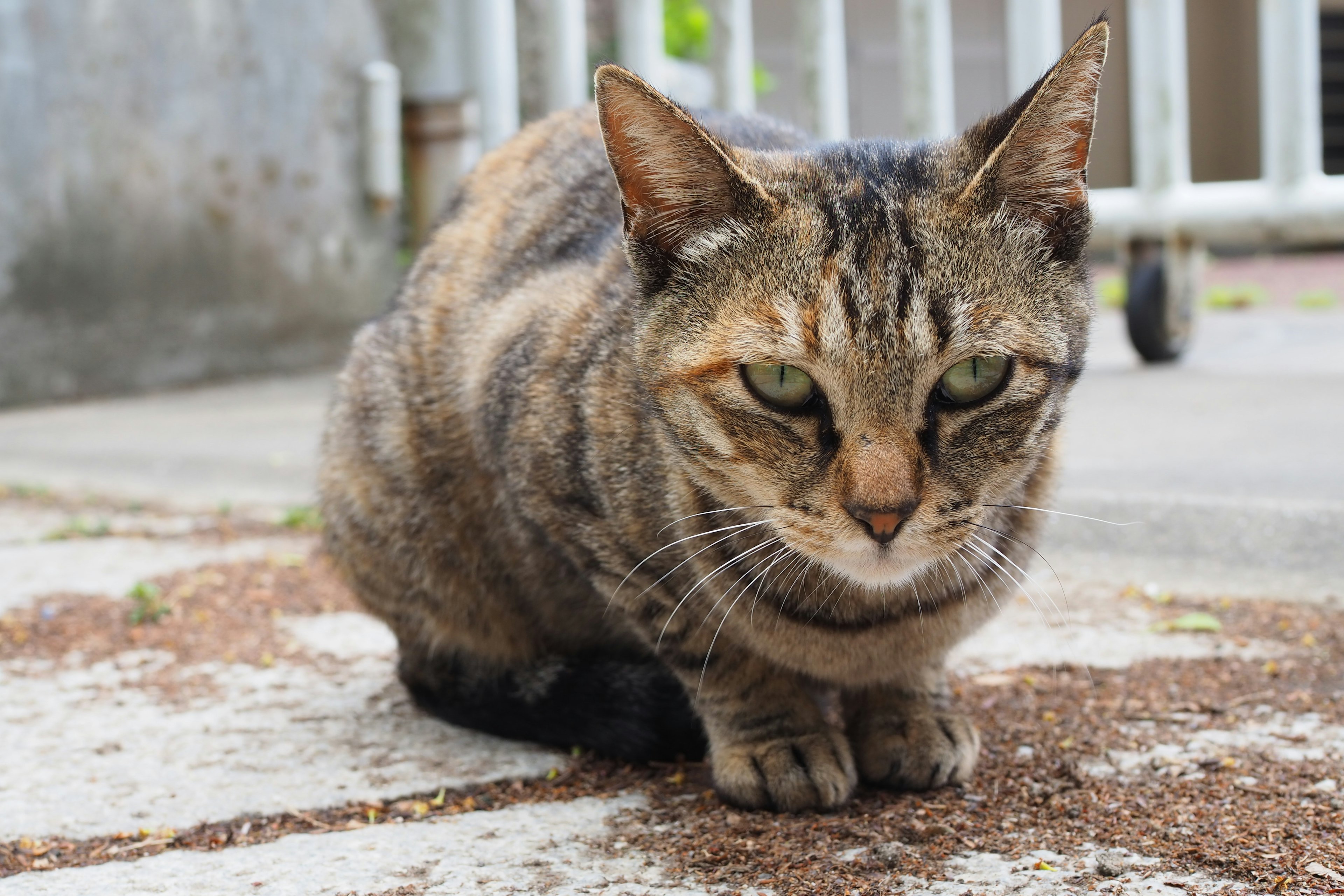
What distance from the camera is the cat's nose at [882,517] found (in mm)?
1503

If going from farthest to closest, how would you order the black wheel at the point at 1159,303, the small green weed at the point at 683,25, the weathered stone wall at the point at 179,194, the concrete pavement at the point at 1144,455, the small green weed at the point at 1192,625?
the small green weed at the point at 683,25 < the weathered stone wall at the point at 179,194 < the black wheel at the point at 1159,303 < the concrete pavement at the point at 1144,455 < the small green weed at the point at 1192,625

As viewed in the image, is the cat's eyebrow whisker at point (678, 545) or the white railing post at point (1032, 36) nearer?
the cat's eyebrow whisker at point (678, 545)

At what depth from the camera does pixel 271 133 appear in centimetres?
568

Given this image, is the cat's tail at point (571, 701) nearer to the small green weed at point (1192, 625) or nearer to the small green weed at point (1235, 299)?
the small green weed at point (1192, 625)

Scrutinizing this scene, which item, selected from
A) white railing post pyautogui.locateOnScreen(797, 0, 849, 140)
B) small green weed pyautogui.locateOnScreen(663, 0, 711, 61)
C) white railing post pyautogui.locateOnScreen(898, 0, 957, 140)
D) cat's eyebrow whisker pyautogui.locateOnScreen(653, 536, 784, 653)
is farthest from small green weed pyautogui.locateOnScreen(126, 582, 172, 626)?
small green weed pyautogui.locateOnScreen(663, 0, 711, 61)

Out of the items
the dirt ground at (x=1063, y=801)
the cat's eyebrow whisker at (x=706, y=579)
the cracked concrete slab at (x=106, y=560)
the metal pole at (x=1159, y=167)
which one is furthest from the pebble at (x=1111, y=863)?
the metal pole at (x=1159, y=167)

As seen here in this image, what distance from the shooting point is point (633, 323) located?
1.85m

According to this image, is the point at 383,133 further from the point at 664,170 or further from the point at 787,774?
the point at 787,774

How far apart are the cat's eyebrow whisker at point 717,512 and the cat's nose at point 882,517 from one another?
139 mm

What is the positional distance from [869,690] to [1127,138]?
29.3 feet

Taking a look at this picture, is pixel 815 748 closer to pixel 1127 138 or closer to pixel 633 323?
pixel 633 323

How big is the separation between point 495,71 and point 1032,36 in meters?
1.80

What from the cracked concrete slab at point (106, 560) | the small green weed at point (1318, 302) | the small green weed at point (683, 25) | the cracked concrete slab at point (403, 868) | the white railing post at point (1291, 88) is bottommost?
the cracked concrete slab at point (403, 868)

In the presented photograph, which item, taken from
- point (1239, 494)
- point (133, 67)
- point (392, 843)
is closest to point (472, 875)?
point (392, 843)
